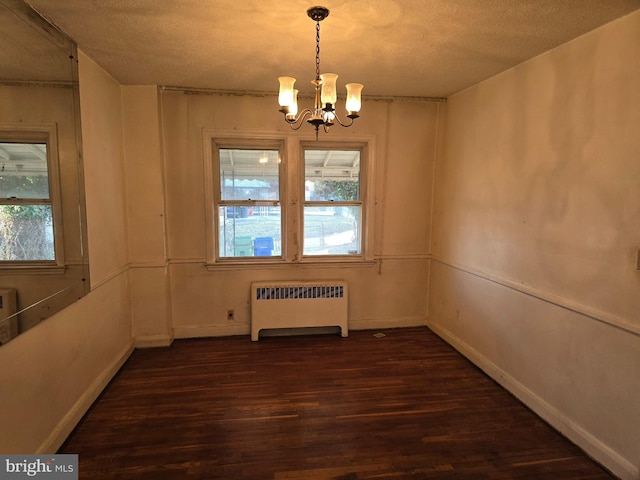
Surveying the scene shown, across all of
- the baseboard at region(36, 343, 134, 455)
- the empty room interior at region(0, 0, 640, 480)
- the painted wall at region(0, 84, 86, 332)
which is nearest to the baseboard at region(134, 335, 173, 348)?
the empty room interior at region(0, 0, 640, 480)

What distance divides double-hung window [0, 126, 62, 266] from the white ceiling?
2.56 feet

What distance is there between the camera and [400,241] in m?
3.93

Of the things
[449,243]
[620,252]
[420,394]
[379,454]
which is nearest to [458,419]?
[420,394]

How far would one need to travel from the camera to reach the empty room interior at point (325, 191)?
188cm

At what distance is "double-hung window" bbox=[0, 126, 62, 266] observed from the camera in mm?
1652

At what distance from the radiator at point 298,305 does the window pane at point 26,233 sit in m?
1.99

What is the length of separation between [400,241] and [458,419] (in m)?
1.95

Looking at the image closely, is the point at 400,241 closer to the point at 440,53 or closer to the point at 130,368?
the point at 440,53

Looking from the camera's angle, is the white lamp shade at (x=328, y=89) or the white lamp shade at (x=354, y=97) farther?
the white lamp shade at (x=354, y=97)

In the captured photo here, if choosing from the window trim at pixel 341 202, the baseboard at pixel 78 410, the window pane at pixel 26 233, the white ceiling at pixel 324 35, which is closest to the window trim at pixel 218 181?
the window trim at pixel 341 202

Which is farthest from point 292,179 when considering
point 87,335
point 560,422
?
point 560,422

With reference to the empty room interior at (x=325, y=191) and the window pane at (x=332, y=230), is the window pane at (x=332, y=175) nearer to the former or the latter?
the empty room interior at (x=325, y=191)

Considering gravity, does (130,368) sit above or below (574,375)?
below

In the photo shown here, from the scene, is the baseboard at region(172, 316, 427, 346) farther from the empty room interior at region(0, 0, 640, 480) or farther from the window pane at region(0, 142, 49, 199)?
the window pane at region(0, 142, 49, 199)
